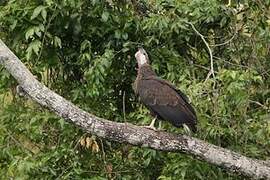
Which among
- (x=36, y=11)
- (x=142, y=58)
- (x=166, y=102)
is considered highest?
(x=36, y=11)

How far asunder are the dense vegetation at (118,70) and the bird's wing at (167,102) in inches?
10.6

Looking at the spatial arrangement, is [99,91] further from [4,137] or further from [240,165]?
[240,165]

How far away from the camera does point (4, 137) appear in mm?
5031

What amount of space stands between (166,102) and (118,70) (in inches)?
46.0

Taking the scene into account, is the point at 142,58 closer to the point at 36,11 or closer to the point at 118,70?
the point at 118,70

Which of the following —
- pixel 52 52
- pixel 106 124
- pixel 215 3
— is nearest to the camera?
pixel 106 124

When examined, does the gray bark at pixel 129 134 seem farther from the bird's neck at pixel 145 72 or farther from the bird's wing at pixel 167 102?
the bird's neck at pixel 145 72

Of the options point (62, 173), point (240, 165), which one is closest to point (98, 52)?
point (62, 173)

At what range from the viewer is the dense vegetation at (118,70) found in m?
4.47

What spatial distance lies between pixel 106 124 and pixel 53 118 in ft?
3.94

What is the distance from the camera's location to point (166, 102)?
13.0 feet

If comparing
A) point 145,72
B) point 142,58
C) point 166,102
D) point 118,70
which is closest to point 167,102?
point 166,102

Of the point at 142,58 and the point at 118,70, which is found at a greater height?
the point at 142,58

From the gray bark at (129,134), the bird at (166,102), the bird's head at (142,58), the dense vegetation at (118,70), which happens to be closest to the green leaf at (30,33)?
the dense vegetation at (118,70)
